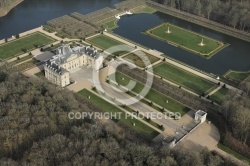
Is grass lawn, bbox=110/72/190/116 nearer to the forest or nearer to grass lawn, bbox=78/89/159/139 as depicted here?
grass lawn, bbox=78/89/159/139

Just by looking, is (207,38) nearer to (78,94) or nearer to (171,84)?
(171,84)

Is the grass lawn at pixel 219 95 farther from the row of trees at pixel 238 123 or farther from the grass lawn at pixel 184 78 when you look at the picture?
the row of trees at pixel 238 123

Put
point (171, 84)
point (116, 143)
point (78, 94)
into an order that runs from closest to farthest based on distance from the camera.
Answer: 1. point (116, 143)
2. point (78, 94)
3. point (171, 84)

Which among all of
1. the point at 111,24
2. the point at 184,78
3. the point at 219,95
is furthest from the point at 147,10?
the point at 219,95

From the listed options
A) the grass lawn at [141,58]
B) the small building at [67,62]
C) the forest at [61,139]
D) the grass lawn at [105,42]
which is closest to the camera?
the forest at [61,139]

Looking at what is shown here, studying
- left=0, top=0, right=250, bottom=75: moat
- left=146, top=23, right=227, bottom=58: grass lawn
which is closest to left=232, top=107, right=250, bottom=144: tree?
left=0, top=0, right=250, bottom=75: moat

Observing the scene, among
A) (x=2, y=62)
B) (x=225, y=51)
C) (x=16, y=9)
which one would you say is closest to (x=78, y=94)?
(x=2, y=62)

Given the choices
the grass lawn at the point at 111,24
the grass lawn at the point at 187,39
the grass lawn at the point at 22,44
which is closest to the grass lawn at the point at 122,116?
the grass lawn at the point at 22,44
